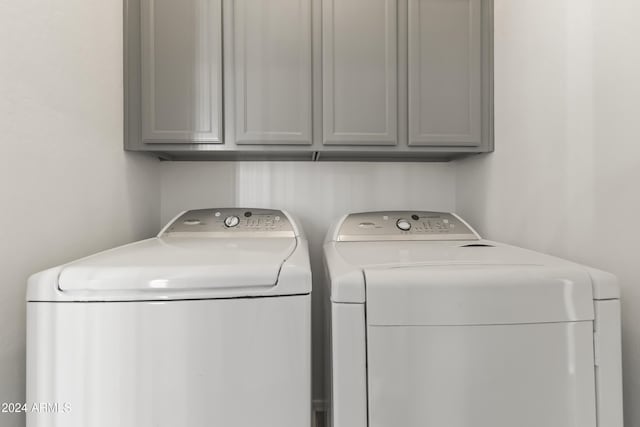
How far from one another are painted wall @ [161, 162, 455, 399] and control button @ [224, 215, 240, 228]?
27cm

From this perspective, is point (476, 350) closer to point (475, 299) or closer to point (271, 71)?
point (475, 299)

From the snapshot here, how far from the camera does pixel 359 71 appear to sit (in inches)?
56.2

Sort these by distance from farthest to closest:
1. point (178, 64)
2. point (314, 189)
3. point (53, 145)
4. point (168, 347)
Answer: point (314, 189), point (178, 64), point (53, 145), point (168, 347)

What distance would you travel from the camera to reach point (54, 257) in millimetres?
924

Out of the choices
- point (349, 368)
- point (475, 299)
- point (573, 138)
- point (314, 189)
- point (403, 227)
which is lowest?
point (349, 368)

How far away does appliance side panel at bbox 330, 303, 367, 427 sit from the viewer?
28.2 inches

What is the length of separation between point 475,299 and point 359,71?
107 cm

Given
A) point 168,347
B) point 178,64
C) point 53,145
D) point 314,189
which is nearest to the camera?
point 168,347

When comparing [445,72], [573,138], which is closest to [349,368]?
[573,138]

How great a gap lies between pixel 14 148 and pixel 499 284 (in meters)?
1.18

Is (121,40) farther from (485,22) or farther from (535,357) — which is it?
(535,357)

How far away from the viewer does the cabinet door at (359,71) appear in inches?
55.8

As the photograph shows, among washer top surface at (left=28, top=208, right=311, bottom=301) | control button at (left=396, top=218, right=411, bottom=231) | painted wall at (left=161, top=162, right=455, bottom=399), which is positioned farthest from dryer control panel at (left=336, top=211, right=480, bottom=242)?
washer top surface at (left=28, top=208, right=311, bottom=301)

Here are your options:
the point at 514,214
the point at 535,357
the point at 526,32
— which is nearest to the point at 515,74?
the point at 526,32
